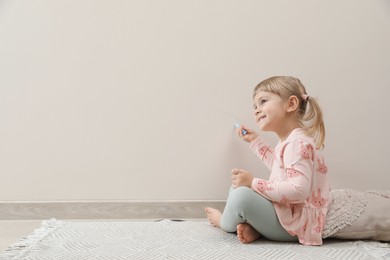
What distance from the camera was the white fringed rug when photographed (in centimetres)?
102

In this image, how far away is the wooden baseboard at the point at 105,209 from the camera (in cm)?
150

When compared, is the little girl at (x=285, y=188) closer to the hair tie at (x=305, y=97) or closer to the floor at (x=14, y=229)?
the hair tie at (x=305, y=97)

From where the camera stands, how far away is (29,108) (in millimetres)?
1508

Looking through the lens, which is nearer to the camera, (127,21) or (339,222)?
(339,222)

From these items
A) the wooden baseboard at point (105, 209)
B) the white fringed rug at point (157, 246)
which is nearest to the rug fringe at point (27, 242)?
the white fringed rug at point (157, 246)

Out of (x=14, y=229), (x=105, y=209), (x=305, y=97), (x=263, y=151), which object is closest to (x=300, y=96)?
(x=305, y=97)

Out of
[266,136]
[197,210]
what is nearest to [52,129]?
[197,210]

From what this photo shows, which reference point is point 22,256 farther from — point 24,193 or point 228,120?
point 228,120

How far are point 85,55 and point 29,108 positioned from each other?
0.25m

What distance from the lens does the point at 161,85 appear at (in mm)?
1528

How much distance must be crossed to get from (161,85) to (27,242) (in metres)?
0.67

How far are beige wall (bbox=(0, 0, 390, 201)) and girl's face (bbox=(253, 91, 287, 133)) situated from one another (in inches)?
10.4

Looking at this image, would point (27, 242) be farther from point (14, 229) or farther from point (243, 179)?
point (243, 179)

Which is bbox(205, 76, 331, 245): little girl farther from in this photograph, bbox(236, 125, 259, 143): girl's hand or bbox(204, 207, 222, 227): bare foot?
bbox(236, 125, 259, 143): girl's hand
